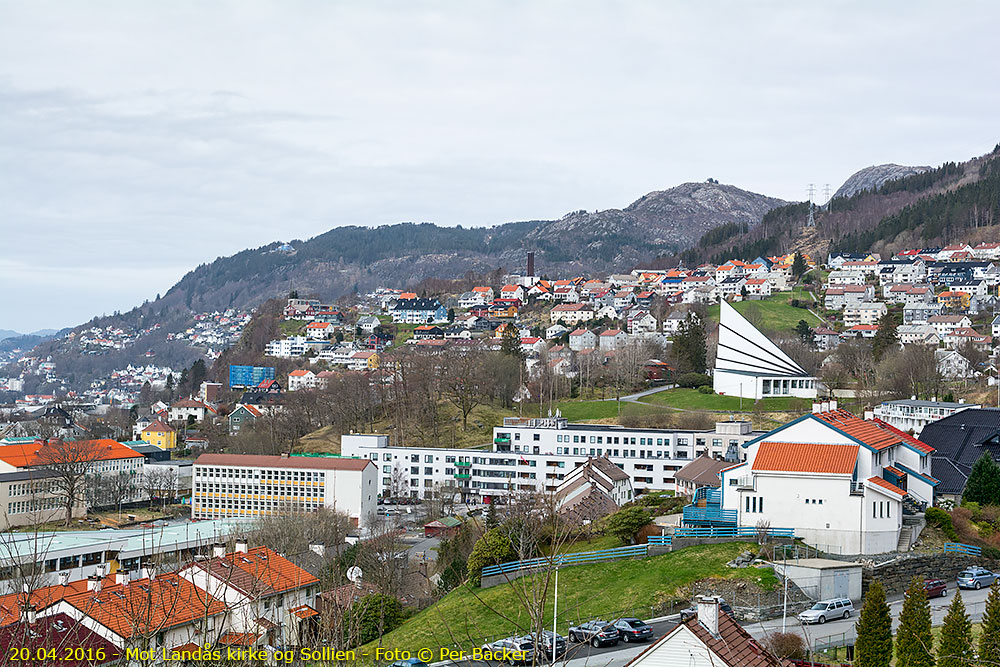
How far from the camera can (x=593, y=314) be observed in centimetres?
10281

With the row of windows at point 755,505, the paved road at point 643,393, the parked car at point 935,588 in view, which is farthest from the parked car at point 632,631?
the paved road at point 643,393

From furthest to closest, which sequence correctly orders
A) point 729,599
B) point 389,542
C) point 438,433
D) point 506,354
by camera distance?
point 506,354 < point 438,433 < point 389,542 < point 729,599

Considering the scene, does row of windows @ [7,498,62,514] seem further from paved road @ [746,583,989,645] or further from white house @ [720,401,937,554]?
paved road @ [746,583,989,645]

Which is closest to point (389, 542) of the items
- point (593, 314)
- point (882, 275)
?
point (593, 314)

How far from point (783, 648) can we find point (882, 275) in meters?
90.7

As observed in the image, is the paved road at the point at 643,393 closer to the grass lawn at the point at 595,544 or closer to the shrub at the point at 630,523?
the grass lawn at the point at 595,544

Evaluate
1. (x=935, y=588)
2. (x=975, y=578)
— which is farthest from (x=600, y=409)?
(x=935, y=588)

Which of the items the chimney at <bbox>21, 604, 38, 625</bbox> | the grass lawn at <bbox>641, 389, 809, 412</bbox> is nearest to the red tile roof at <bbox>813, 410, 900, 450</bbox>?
the chimney at <bbox>21, 604, 38, 625</bbox>

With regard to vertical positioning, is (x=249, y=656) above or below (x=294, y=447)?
above

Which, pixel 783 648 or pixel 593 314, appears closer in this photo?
pixel 783 648

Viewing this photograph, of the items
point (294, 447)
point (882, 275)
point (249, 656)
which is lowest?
point (294, 447)

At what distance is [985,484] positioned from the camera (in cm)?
2672

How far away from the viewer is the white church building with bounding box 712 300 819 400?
55844 mm

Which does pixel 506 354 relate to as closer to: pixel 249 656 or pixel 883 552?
pixel 883 552
